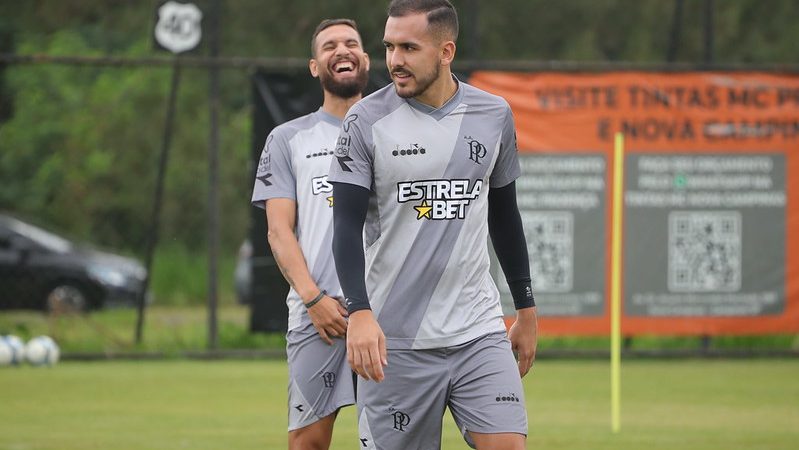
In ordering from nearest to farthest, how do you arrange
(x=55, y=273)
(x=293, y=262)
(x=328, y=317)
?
(x=328, y=317) < (x=293, y=262) < (x=55, y=273)

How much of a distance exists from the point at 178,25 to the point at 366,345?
380 inches

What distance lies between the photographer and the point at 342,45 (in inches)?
257

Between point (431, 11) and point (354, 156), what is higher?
point (431, 11)

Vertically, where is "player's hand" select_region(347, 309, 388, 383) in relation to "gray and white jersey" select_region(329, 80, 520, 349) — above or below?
below

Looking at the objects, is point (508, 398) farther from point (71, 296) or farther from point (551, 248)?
point (71, 296)

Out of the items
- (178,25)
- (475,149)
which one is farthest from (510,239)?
(178,25)

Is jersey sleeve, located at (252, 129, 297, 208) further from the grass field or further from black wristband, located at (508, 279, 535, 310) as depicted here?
the grass field

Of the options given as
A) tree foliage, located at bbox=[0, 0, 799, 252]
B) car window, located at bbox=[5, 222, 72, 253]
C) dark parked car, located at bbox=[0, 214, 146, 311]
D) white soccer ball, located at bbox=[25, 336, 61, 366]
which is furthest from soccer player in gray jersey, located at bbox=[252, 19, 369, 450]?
car window, located at bbox=[5, 222, 72, 253]

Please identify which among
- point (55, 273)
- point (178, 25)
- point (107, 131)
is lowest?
point (55, 273)

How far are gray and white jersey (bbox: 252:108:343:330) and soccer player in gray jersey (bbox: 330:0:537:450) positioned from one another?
3.97ft

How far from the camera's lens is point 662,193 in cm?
1390

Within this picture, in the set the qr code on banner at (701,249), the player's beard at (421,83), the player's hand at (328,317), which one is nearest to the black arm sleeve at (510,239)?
the player's beard at (421,83)

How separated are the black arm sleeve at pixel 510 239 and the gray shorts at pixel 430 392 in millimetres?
353

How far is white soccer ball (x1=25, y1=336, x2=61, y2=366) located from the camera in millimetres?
13828
